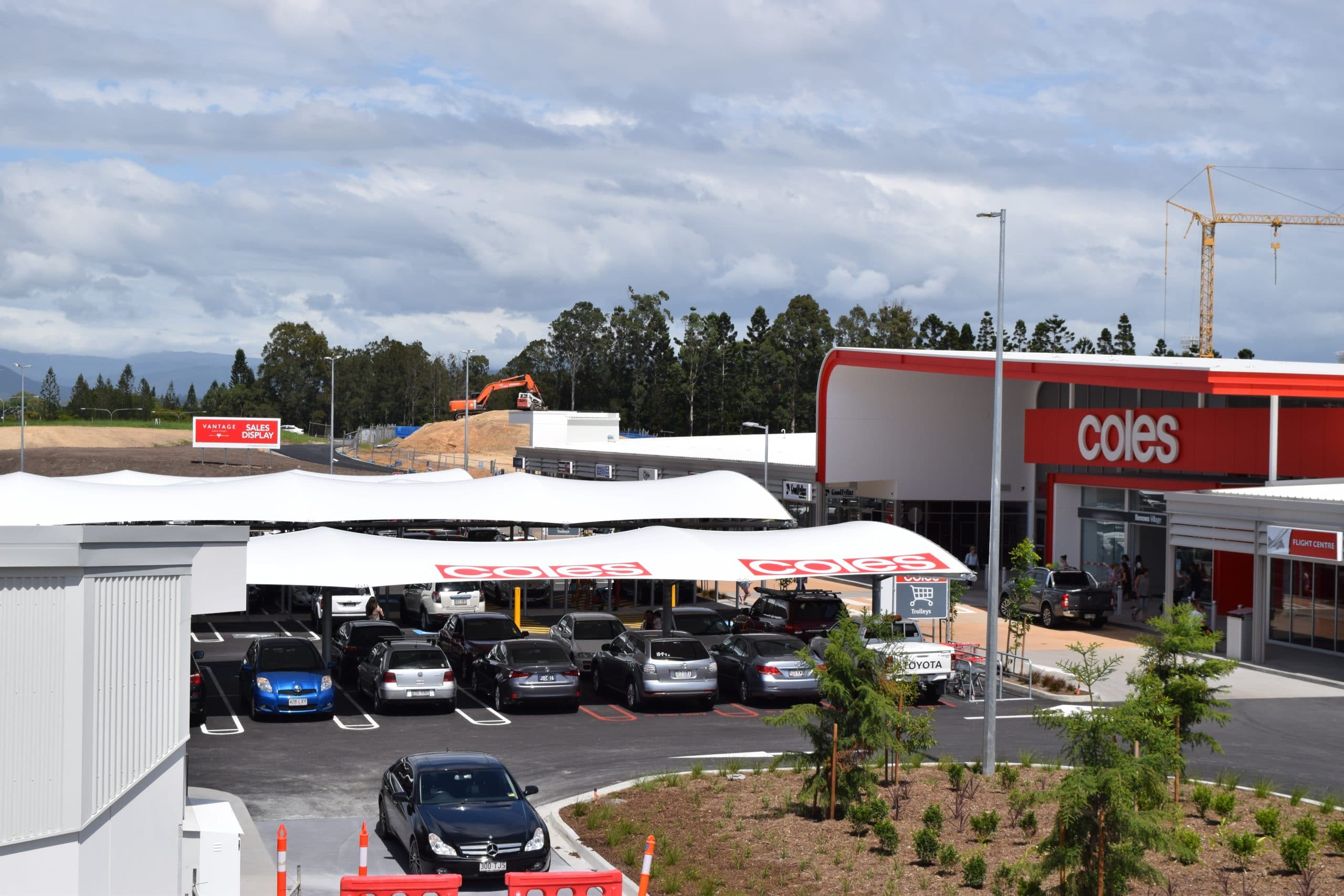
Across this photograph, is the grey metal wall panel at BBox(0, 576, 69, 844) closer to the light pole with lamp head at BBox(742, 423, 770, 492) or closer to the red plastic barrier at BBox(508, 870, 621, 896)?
the red plastic barrier at BBox(508, 870, 621, 896)

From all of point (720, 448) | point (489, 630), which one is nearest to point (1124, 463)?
point (489, 630)

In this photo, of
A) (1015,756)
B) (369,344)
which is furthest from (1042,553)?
(369,344)

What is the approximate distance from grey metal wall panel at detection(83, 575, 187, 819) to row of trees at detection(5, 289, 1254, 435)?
81.3m

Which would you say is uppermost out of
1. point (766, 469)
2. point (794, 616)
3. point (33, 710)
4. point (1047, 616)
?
point (766, 469)

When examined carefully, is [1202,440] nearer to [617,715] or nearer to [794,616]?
[794,616]

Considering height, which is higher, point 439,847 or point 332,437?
point 332,437

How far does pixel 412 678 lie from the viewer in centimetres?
2536

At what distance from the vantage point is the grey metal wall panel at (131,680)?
9.95m

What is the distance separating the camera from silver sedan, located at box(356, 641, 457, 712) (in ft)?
82.9

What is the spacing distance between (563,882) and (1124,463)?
34.8 metres

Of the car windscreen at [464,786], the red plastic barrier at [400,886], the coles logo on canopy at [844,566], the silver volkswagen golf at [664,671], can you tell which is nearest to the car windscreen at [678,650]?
the silver volkswagen golf at [664,671]

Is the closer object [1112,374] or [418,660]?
[418,660]

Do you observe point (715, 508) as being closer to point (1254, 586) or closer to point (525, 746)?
point (1254, 586)

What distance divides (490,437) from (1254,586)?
345ft
